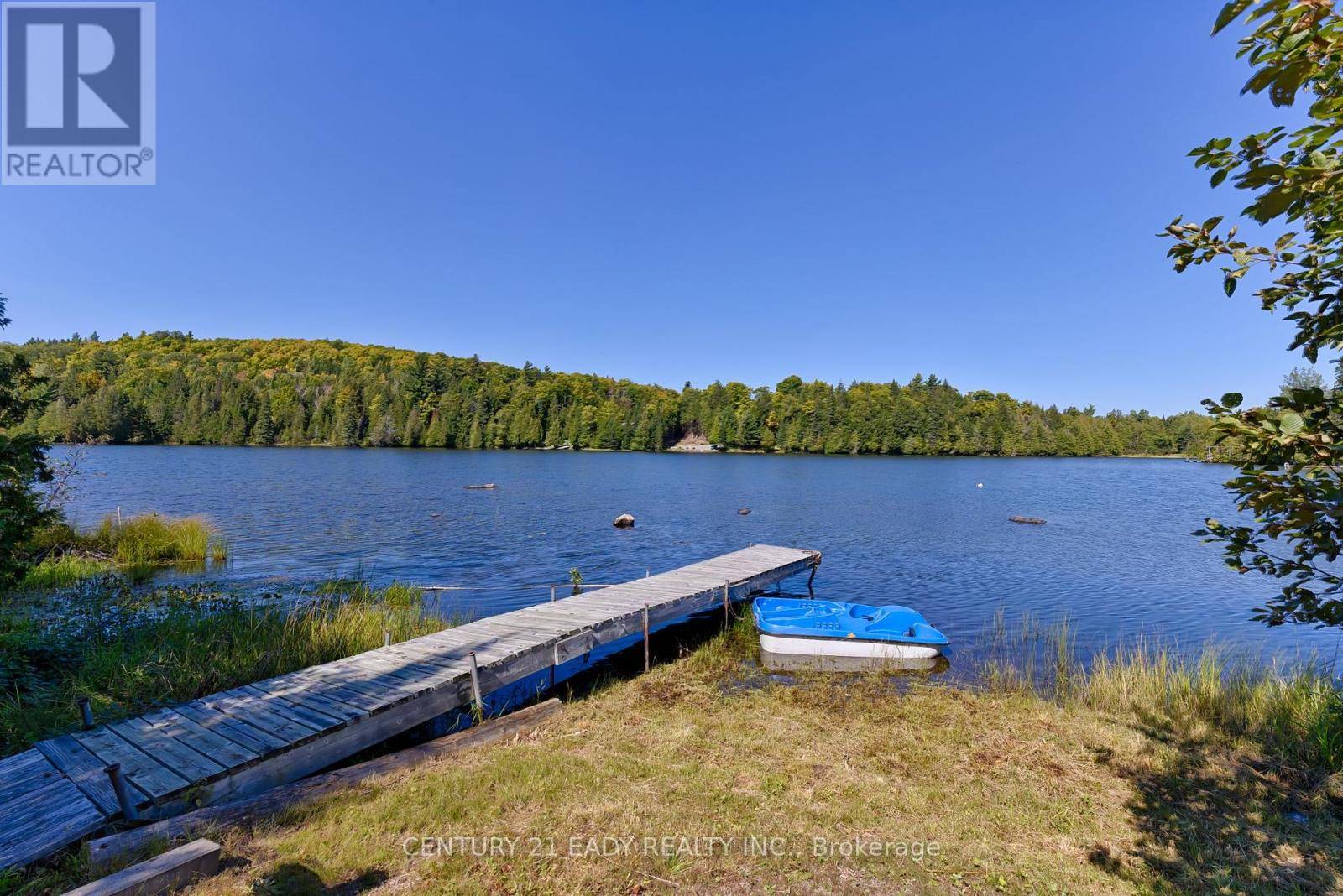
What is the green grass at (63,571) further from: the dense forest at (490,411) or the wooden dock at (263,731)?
the dense forest at (490,411)

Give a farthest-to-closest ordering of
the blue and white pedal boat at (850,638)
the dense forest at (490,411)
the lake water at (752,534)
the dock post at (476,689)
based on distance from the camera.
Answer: the dense forest at (490,411) → the lake water at (752,534) → the blue and white pedal boat at (850,638) → the dock post at (476,689)

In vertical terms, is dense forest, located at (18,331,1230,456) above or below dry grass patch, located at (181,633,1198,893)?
above

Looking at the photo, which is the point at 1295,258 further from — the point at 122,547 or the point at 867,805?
the point at 122,547

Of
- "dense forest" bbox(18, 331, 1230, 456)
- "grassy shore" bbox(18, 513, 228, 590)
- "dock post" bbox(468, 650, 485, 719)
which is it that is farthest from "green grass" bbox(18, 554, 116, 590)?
"dense forest" bbox(18, 331, 1230, 456)

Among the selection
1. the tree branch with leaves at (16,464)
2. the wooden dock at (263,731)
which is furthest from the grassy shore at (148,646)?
the tree branch with leaves at (16,464)

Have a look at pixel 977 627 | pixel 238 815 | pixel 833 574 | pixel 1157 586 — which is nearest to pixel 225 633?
pixel 238 815

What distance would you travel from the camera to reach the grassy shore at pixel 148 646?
7.80 m

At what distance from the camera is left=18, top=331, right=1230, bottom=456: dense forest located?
105 m

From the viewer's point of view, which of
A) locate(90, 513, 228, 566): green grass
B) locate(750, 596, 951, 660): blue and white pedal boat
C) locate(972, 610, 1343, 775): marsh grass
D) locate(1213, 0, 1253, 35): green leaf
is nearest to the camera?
locate(1213, 0, 1253, 35): green leaf

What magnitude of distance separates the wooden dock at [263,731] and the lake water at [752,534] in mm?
5529

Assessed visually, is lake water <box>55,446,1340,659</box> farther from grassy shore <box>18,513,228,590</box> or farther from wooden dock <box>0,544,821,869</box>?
wooden dock <box>0,544,821,869</box>

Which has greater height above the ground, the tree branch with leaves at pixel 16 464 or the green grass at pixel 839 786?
the tree branch with leaves at pixel 16 464

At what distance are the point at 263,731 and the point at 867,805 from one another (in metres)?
6.60

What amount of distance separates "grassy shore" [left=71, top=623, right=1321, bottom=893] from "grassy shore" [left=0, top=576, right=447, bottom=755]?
12.8ft
